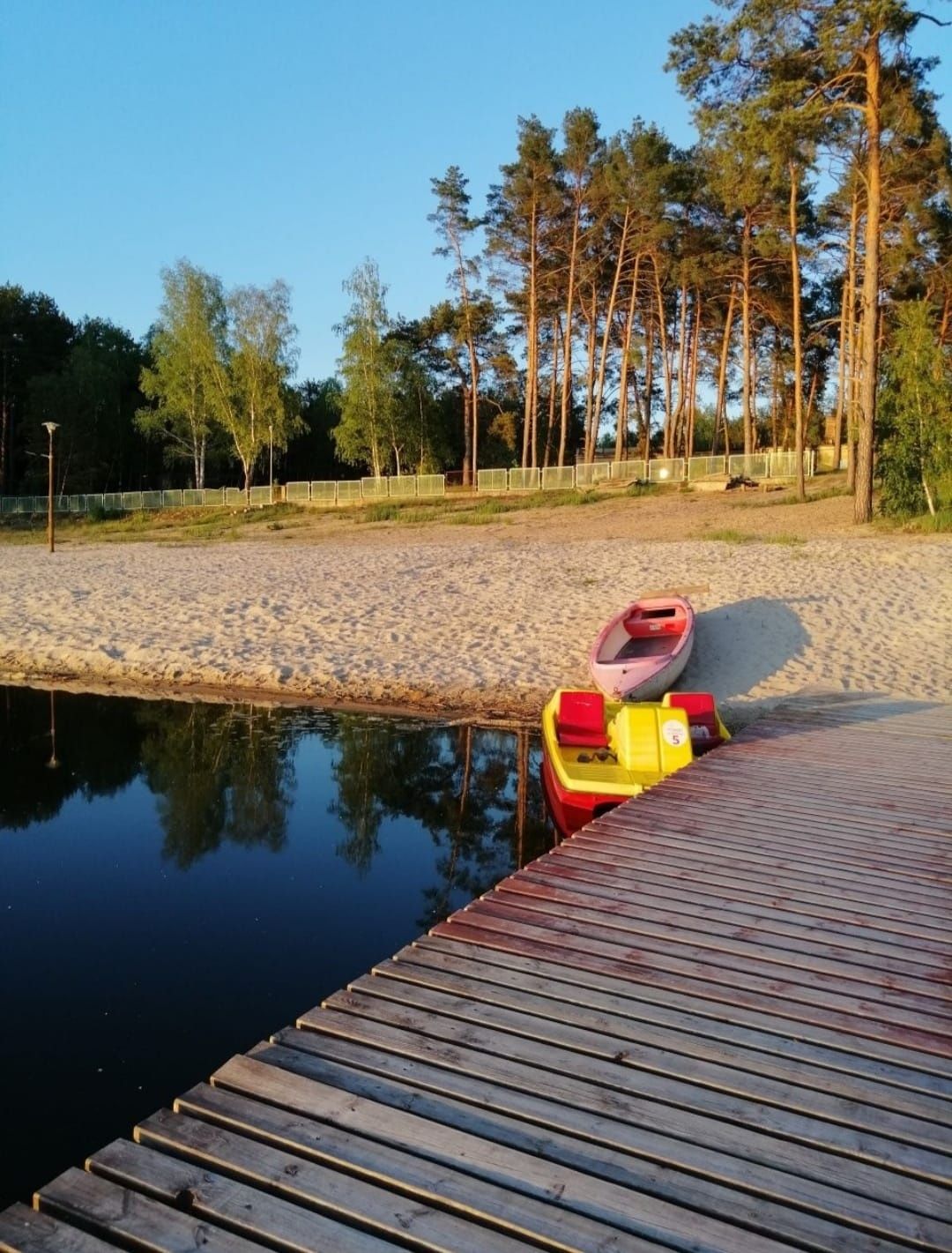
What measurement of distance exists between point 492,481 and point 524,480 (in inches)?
63.1

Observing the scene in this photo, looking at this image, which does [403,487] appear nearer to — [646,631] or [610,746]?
[646,631]

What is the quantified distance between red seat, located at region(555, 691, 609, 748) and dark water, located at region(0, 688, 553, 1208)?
0.72 metres

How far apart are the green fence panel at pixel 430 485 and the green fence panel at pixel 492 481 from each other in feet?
5.54

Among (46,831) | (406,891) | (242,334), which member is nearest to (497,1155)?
(406,891)

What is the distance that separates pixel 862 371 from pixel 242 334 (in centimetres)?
3697

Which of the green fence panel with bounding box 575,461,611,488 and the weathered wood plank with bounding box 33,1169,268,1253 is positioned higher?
the green fence panel with bounding box 575,461,611,488

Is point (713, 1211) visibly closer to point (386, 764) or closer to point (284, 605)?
point (386, 764)

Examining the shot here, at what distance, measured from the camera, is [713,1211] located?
8.40 feet

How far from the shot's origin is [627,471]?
41.8m

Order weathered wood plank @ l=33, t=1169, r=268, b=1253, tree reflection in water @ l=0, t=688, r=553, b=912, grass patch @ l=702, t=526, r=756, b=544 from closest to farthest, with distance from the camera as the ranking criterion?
weathered wood plank @ l=33, t=1169, r=268, b=1253 < tree reflection in water @ l=0, t=688, r=553, b=912 < grass patch @ l=702, t=526, r=756, b=544

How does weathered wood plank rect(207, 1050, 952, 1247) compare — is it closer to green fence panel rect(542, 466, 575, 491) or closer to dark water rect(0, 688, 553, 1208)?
dark water rect(0, 688, 553, 1208)

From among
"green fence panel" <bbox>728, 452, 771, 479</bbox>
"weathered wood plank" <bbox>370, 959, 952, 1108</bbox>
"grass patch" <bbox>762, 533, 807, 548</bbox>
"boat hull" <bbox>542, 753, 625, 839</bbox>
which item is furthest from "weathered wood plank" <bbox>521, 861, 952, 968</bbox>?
"green fence panel" <bbox>728, 452, 771, 479</bbox>

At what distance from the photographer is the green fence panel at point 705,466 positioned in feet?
131

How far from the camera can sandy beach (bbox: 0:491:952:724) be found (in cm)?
1240
